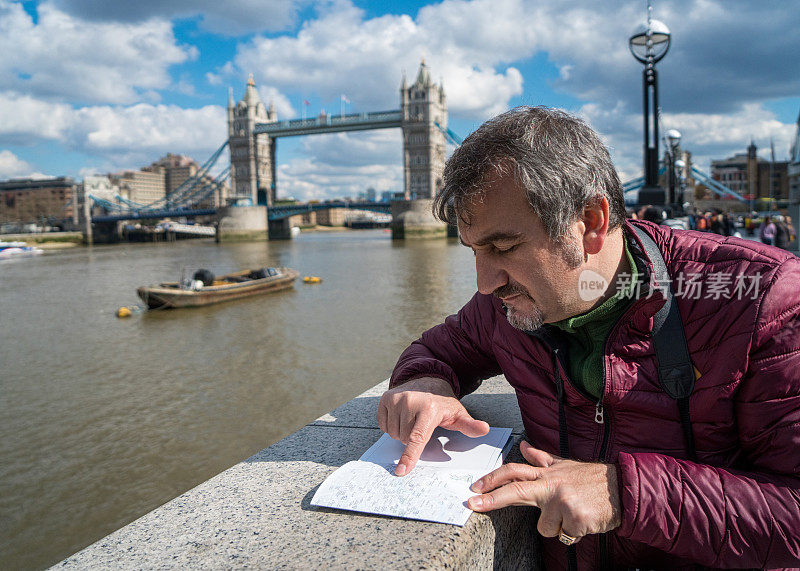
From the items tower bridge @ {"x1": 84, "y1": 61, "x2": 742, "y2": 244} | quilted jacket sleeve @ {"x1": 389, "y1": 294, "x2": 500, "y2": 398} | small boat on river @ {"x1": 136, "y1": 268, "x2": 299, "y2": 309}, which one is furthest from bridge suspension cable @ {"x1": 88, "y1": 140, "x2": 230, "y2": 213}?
quilted jacket sleeve @ {"x1": 389, "y1": 294, "x2": 500, "y2": 398}

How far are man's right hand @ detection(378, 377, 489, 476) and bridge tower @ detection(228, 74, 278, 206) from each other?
173 ft

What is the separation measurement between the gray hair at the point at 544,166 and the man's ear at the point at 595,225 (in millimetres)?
10

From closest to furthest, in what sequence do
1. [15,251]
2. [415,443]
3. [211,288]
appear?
[415,443], [211,288], [15,251]

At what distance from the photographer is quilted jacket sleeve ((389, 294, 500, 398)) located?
127cm

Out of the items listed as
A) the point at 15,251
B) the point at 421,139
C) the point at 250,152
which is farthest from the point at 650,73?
the point at 250,152

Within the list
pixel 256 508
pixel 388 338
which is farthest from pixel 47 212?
pixel 256 508

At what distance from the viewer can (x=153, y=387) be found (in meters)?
6.02

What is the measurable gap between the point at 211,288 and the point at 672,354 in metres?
10.9

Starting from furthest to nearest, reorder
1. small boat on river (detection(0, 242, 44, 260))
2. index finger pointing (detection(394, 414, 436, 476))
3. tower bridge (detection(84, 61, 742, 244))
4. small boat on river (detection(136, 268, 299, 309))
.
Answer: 1. tower bridge (detection(84, 61, 742, 244))
2. small boat on river (detection(0, 242, 44, 260))
3. small boat on river (detection(136, 268, 299, 309))
4. index finger pointing (detection(394, 414, 436, 476))

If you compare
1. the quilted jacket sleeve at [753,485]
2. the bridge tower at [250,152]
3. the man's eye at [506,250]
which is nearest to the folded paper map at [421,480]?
the quilted jacket sleeve at [753,485]

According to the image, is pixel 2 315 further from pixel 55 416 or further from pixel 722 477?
pixel 722 477

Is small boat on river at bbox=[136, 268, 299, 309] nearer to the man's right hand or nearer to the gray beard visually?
the man's right hand

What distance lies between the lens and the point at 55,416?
519 cm

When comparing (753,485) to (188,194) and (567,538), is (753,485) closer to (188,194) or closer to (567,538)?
(567,538)
